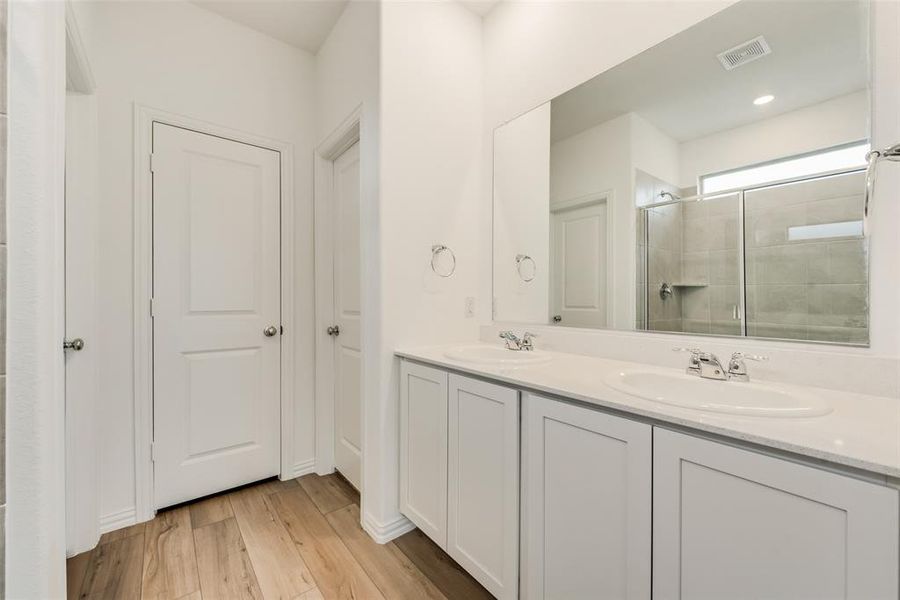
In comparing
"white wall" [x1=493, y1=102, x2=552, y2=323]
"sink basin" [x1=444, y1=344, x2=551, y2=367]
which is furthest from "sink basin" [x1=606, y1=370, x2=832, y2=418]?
"white wall" [x1=493, y1=102, x2=552, y2=323]

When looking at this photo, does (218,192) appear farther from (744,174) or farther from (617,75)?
(744,174)

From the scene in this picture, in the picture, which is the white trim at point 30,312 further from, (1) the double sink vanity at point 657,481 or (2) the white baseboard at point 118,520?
(2) the white baseboard at point 118,520

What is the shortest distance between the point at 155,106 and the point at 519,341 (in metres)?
2.21

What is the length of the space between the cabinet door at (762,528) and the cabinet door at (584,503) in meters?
0.04

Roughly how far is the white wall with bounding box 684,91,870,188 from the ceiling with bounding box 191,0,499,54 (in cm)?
144

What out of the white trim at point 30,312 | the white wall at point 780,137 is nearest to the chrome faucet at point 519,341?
the white wall at point 780,137

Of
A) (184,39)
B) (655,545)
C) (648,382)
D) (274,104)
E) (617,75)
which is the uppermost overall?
(184,39)

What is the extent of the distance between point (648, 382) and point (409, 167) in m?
1.36

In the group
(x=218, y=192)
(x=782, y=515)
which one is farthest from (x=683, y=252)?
(x=218, y=192)

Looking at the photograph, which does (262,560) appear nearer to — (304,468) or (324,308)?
(304,468)

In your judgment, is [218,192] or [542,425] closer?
[542,425]

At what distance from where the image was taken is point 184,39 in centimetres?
200

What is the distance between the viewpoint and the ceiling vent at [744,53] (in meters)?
1.17

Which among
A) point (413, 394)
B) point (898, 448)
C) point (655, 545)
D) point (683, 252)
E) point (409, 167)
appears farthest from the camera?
point (409, 167)
